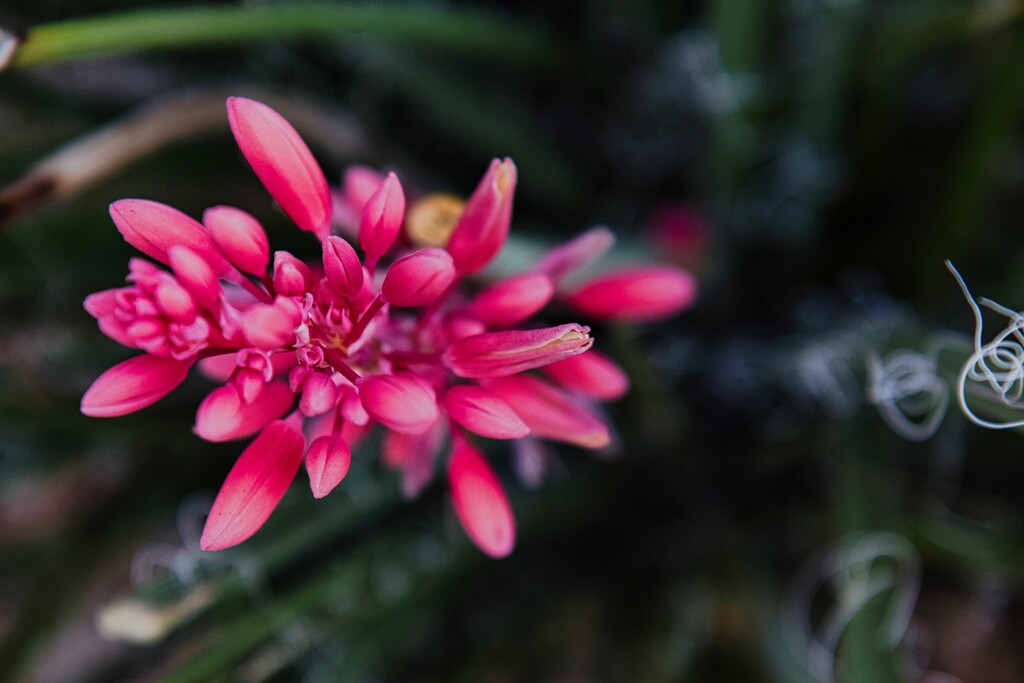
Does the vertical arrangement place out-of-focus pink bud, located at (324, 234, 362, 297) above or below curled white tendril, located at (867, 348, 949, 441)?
above

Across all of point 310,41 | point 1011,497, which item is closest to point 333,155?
point 310,41

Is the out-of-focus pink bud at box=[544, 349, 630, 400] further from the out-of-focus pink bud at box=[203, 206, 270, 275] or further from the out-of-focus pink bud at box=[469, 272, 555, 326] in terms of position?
the out-of-focus pink bud at box=[203, 206, 270, 275]

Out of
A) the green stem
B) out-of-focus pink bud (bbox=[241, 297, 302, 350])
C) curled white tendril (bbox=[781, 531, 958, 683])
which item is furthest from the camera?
curled white tendril (bbox=[781, 531, 958, 683])

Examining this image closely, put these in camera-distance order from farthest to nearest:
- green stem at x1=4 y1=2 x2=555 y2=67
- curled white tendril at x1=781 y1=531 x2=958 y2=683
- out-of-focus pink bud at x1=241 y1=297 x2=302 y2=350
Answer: curled white tendril at x1=781 y1=531 x2=958 y2=683, green stem at x1=4 y1=2 x2=555 y2=67, out-of-focus pink bud at x1=241 y1=297 x2=302 y2=350

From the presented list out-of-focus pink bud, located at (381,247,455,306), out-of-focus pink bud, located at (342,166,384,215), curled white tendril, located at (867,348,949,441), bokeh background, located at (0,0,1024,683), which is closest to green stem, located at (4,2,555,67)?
bokeh background, located at (0,0,1024,683)

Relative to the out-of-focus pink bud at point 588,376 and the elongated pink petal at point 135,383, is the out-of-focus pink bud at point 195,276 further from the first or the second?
the out-of-focus pink bud at point 588,376

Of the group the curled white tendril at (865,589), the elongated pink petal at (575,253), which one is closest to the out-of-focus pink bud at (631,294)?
the elongated pink petal at (575,253)

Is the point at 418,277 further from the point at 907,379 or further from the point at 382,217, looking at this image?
the point at 907,379
